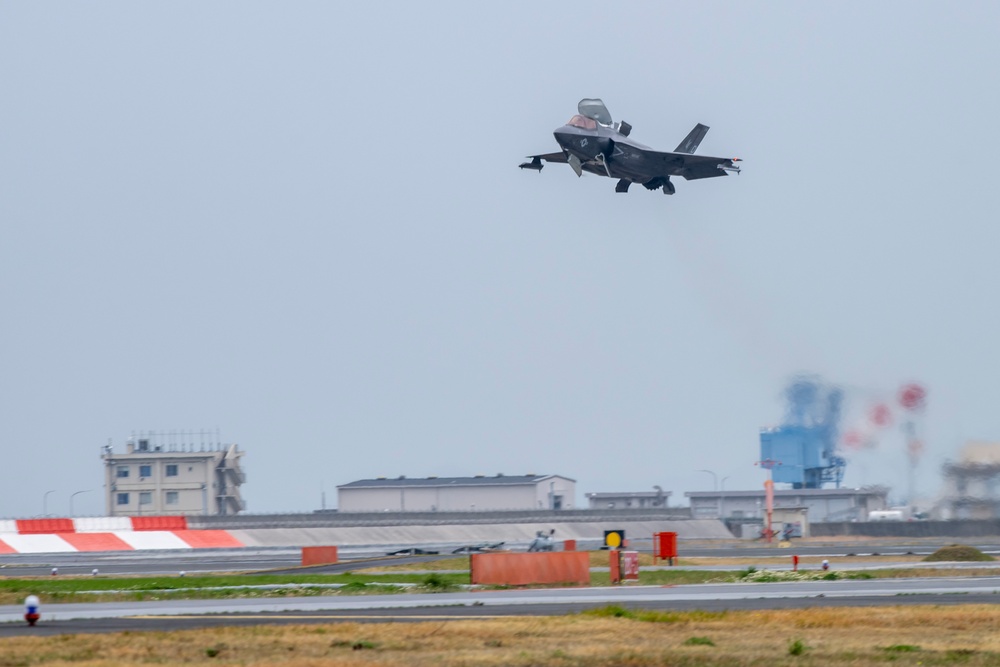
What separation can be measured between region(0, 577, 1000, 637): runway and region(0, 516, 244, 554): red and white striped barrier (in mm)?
41598

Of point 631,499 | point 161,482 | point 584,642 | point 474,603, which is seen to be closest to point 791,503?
point 631,499

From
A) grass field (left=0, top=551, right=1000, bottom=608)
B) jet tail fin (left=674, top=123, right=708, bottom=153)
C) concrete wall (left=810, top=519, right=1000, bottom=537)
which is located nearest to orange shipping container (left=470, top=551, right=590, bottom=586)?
grass field (left=0, top=551, right=1000, bottom=608)

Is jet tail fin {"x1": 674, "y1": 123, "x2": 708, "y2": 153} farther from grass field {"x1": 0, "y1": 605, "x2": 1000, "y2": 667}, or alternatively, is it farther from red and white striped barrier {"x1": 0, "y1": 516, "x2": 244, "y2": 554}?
red and white striped barrier {"x1": 0, "y1": 516, "x2": 244, "y2": 554}

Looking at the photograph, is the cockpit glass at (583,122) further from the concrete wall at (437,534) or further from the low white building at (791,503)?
the low white building at (791,503)

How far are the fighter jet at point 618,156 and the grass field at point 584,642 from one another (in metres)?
23.6

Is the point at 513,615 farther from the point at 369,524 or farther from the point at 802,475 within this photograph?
the point at 802,475

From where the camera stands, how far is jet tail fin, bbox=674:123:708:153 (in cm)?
5247

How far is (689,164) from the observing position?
50.8 metres

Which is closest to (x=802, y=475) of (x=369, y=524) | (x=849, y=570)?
(x=369, y=524)

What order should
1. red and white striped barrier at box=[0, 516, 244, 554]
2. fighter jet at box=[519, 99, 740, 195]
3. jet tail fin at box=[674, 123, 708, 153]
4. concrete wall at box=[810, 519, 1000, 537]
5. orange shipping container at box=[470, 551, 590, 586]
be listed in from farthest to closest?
concrete wall at box=[810, 519, 1000, 537] < red and white striped barrier at box=[0, 516, 244, 554] < jet tail fin at box=[674, 123, 708, 153] < fighter jet at box=[519, 99, 740, 195] < orange shipping container at box=[470, 551, 590, 586]

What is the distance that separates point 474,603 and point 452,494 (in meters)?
75.7

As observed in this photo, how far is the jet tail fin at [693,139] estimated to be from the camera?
52469mm

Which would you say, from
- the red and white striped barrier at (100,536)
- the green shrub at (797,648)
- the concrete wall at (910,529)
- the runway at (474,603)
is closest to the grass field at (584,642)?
the green shrub at (797,648)

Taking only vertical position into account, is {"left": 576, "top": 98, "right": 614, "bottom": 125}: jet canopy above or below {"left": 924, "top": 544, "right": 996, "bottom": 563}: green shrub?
above
